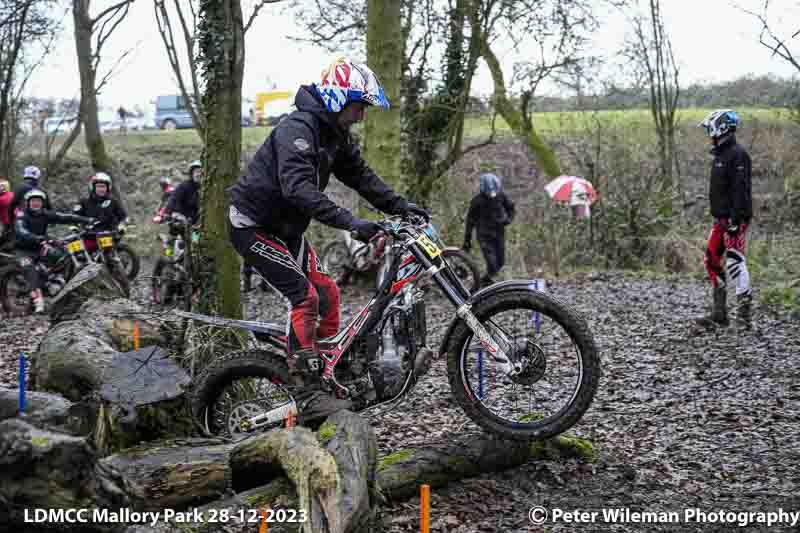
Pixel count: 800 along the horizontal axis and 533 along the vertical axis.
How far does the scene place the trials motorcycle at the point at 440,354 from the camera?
16.2ft

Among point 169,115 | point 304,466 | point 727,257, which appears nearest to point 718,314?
point 727,257

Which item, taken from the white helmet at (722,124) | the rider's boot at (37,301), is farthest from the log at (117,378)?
the rider's boot at (37,301)

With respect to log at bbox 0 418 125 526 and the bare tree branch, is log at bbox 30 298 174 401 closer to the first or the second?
log at bbox 0 418 125 526

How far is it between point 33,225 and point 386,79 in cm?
643

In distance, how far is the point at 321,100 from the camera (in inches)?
204

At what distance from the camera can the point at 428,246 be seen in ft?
16.7

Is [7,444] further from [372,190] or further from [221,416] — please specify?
[372,190]

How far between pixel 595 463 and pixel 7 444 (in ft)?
11.3

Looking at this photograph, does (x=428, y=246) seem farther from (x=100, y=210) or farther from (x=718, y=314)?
(x=100, y=210)

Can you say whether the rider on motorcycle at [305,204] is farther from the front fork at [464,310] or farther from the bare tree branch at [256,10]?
the bare tree branch at [256,10]

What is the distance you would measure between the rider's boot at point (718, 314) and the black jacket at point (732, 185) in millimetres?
926

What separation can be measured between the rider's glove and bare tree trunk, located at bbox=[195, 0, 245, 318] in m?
2.36

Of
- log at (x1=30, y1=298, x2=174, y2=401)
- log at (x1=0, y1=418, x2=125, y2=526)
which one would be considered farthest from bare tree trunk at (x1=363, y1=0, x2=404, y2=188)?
log at (x1=0, y1=418, x2=125, y2=526)

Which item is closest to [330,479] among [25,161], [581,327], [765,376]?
[581,327]
